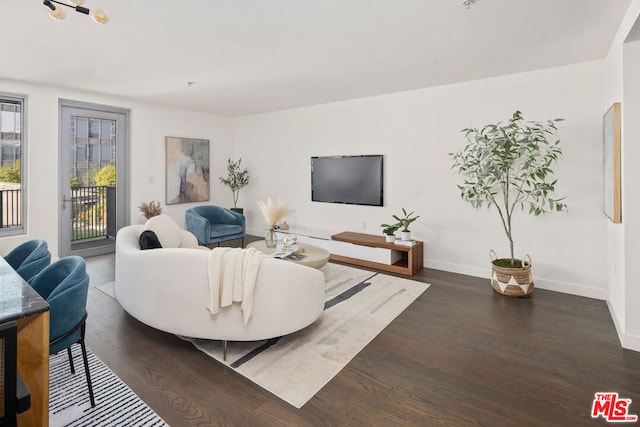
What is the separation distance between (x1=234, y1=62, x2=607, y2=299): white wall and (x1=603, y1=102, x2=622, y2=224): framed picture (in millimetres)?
578

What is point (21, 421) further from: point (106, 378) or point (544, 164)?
point (544, 164)

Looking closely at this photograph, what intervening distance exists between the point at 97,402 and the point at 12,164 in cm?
425

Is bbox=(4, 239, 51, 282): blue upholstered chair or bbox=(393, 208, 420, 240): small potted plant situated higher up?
bbox=(393, 208, 420, 240): small potted plant

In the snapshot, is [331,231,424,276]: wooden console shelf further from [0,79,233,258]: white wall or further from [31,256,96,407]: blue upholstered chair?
[31,256,96,407]: blue upholstered chair

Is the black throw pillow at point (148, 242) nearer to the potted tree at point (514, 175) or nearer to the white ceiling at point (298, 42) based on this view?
the white ceiling at point (298, 42)

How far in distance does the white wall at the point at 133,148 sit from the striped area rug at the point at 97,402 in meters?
3.35

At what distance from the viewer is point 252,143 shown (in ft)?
22.7

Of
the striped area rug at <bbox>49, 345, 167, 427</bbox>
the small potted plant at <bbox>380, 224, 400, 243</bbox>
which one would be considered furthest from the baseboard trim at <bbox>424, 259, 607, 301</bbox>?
the striped area rug at <bbox>49, 345, 167, 427</bbox>

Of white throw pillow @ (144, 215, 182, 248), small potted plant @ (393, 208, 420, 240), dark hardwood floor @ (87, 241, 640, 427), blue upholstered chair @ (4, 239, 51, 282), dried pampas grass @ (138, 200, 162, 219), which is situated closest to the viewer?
dark hardwood floor @ (87, 241, 640, 427)

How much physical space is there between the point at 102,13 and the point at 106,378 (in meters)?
2.18

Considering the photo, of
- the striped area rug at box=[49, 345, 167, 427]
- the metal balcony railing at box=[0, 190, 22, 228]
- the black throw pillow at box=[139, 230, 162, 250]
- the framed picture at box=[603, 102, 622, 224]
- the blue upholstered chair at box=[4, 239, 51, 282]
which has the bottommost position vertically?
the striped area rug at box=[49, 345, 167, 427]

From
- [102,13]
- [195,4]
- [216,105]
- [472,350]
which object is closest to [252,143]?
[216,105]

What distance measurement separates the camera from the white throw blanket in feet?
7.47

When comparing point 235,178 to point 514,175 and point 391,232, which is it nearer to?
point 391,232
